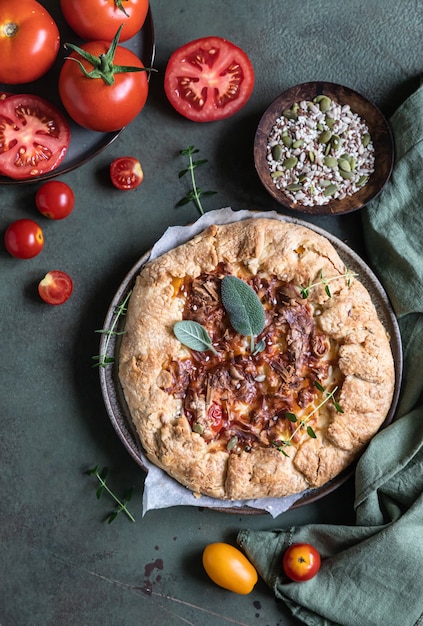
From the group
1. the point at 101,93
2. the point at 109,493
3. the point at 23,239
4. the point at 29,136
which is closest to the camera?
the point at 101,93

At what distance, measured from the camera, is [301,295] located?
13.2ft

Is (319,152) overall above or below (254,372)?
above

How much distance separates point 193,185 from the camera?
443cm

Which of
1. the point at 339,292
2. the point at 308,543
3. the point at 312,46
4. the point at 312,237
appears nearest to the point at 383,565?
the point at 308,543

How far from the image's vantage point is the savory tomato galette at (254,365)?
398cm

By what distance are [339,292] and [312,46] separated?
5.34 ft

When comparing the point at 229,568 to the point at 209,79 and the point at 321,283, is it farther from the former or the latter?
the point at 209,79

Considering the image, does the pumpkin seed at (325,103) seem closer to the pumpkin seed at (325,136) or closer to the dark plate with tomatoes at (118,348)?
the pumpkin seed at (325,136)

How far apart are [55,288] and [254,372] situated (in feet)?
4.22

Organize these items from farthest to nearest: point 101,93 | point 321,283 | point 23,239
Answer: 1. point 23,239
2. point 321,283
3. point 101,93

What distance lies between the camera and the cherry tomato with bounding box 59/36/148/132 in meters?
3.91

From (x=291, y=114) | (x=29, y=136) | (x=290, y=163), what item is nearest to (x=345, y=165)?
(x=290, y=163)

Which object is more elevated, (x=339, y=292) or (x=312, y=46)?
(x=312, y=46)

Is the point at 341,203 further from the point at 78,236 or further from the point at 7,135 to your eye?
the point at 7,135
